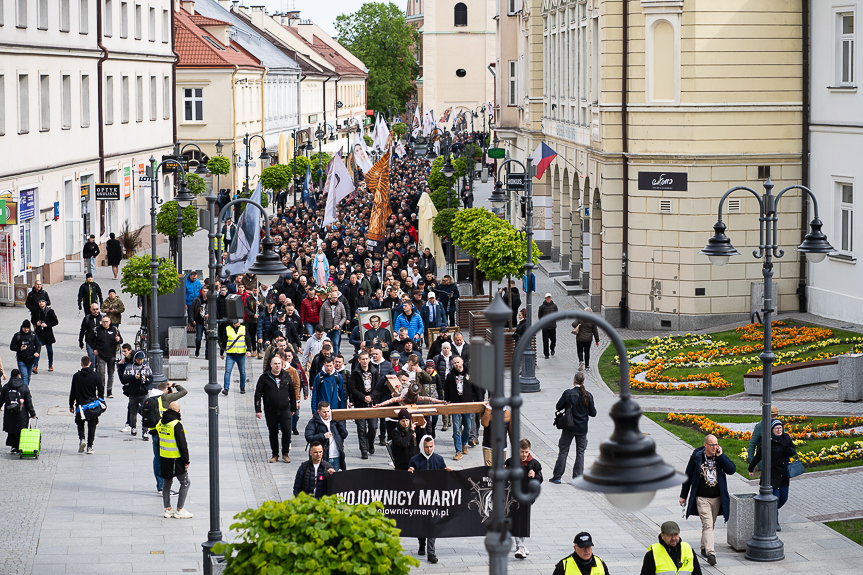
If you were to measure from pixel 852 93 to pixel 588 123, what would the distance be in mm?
9851

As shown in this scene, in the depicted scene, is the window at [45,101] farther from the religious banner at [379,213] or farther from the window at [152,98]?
the window at [152,98]

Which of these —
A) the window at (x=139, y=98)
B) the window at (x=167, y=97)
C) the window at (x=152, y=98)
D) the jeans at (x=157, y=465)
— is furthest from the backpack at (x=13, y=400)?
the window at (x=167, y=97)

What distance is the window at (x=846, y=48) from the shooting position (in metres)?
29.3

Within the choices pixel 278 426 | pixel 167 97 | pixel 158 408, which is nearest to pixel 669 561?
pixel 158 408

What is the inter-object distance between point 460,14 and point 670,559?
100977 millimetres

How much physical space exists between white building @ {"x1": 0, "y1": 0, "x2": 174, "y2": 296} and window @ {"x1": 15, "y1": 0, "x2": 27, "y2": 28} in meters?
0.03

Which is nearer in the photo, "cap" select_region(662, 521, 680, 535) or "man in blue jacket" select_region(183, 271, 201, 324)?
"cap" select_region(662, 521, 680, 535)

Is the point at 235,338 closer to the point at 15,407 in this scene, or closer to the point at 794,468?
the point at 15,407

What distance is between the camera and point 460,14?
109 m

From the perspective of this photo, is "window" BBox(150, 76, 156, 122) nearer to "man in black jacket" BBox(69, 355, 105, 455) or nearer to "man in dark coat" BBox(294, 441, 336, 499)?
"man in black jacket" BBox(69, 355, 105, 455)

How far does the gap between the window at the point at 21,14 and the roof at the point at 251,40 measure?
38.2 metres

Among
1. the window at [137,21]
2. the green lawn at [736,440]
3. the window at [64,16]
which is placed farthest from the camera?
the window at [137,21]

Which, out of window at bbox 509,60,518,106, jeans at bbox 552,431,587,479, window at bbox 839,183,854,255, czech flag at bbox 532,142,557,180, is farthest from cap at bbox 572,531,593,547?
window at bbox 509,60,518,106

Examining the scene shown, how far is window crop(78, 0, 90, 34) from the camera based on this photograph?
44.5 meters
